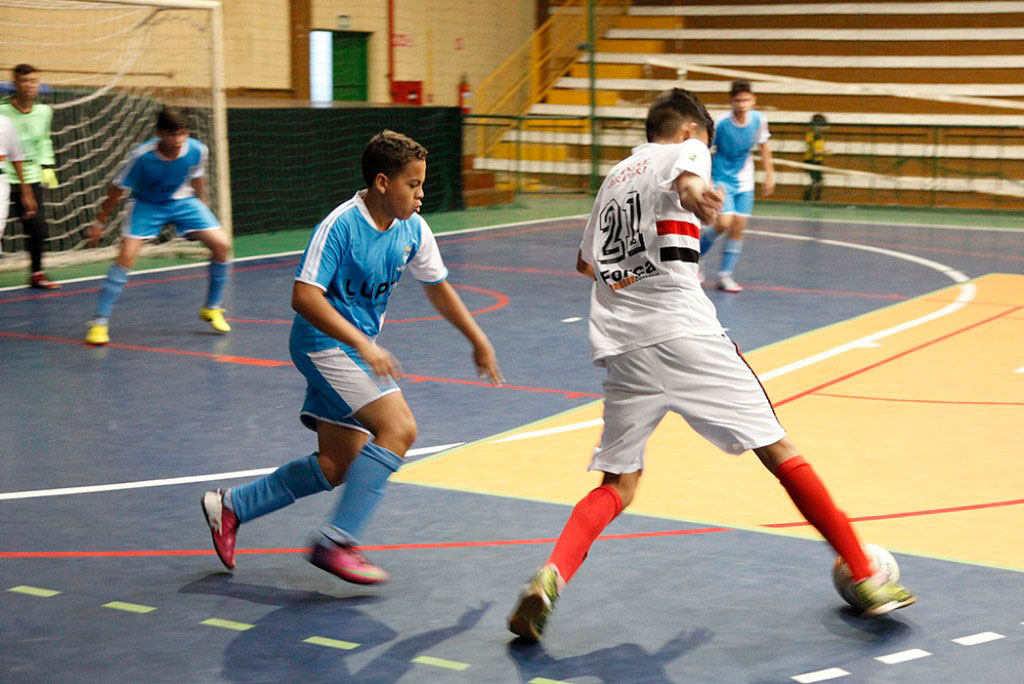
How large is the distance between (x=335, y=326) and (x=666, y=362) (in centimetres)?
112

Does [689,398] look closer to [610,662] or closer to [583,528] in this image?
[583,528]

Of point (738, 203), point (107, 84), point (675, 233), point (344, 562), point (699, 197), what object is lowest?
point (344, 562)

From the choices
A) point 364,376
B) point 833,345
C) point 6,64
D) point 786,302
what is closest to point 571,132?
point 6,64

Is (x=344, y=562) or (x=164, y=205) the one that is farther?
(x=164, y=205)

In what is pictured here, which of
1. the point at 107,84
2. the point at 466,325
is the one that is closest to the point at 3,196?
the point at 107,84

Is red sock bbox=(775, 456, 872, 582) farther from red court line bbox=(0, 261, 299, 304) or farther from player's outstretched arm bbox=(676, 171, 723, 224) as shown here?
red court line bbox=(0, 261, 299, 304)

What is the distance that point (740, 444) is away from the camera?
4344mm

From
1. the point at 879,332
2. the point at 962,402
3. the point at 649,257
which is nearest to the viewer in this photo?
the point at 649,257

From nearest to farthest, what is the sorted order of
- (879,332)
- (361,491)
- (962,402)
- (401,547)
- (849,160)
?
(361,491) < (401,547) < (962,402) < (879,332) < (849,160)

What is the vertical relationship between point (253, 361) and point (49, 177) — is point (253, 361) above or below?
below

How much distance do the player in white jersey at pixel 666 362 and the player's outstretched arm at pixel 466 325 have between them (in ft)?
1.73

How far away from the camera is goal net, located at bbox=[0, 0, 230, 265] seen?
1467cm

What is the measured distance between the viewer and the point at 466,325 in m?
4.95

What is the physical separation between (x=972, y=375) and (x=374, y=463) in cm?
538
